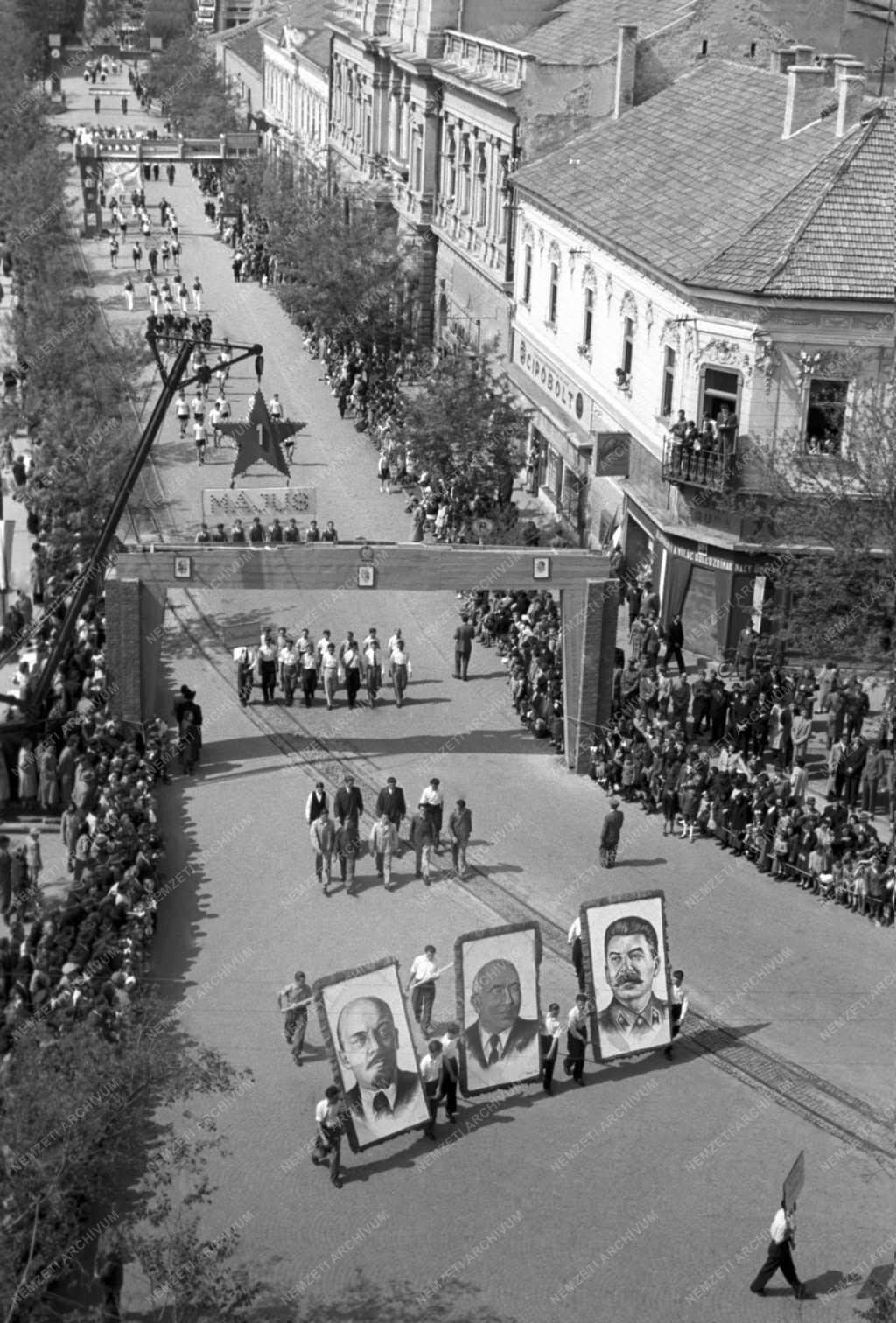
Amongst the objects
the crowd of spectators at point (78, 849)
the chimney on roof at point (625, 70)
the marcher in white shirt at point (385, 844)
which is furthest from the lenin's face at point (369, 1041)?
the chimney on roof at point (625, 70)

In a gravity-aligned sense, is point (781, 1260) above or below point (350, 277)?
below

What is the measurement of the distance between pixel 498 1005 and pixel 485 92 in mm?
37469

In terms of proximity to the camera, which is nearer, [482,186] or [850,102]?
[850,102]

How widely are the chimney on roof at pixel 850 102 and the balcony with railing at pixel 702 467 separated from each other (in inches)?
293

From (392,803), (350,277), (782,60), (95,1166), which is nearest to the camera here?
(95,1166)

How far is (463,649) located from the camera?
3969 centimetres

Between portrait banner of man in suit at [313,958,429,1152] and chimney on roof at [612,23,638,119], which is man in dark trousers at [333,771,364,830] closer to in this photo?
portrait banner of man in suit at [313,958,429,1152]

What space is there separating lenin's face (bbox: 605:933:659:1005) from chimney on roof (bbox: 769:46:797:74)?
97.0ft

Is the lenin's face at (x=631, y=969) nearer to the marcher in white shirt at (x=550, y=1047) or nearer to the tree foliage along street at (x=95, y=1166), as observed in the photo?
the marcher in white shirt at (x=550, y=1047)

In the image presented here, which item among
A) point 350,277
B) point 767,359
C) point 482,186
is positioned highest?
point 482,186

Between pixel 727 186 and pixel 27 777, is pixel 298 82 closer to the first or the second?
pixel 727 186

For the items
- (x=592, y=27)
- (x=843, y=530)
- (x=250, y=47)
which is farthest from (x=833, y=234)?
(x=250, y=47)

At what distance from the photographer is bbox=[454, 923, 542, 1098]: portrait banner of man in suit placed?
24.9 m

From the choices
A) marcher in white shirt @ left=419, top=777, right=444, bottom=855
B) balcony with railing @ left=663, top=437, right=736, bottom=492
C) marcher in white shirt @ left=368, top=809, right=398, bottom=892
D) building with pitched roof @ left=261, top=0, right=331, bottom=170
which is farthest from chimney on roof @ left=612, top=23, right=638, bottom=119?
building with pitched roof @ left=261, top=0, right=331, bottom=170
